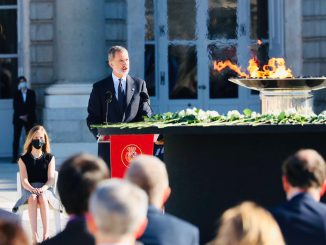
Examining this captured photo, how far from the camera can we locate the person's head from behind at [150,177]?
5852 millimetres

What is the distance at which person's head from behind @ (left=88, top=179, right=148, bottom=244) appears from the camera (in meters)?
4.78

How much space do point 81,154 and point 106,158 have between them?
180 inches

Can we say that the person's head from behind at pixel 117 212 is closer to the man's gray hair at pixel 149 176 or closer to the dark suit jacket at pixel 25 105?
the man's gray hair at pixel 149 176

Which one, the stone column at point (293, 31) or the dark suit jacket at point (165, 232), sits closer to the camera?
the dark suit jacket at point (165, 232)

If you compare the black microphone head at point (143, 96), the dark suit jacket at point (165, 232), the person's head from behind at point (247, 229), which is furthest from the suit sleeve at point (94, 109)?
the person's head from behind at point (247, 229)

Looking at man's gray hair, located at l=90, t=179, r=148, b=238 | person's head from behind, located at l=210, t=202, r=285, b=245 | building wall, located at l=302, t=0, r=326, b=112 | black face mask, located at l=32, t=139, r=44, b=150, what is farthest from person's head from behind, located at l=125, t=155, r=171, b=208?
building wall, located at l=302, t=0, r=326, b=112

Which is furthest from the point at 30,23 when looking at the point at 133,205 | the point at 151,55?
the point at 133,205

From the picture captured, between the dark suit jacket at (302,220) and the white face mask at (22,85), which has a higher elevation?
the white face mask at (22,85)

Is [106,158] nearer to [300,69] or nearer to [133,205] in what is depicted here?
[133,205]

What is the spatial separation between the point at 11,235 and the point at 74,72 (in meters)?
14.8

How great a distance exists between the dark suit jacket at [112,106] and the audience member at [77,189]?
505 centimetres

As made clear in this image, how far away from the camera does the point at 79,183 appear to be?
5.82 metres

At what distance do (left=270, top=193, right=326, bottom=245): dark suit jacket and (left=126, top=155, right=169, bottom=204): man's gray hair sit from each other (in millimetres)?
761

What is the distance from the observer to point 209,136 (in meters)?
9.57
